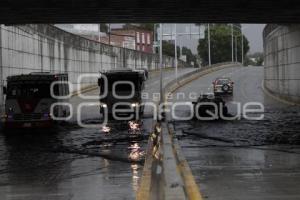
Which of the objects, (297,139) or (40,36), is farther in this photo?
(40,36)

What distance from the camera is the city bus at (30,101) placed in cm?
2789

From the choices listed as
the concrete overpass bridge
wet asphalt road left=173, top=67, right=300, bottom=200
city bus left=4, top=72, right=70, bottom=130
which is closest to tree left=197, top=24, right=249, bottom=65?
the concrete overpass bridge

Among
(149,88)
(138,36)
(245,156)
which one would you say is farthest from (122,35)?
(245,156)

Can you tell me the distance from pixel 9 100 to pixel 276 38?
32712 millimetres

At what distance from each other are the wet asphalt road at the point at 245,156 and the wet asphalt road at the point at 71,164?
1.66 meters

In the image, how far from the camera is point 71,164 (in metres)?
16.6

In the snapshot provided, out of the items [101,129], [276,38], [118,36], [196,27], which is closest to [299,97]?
[276,38]

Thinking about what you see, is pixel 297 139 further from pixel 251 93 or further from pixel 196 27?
pixel 196 27

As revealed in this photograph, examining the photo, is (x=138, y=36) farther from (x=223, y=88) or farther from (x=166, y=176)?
(x=166, y=176)

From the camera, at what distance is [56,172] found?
15102mm
